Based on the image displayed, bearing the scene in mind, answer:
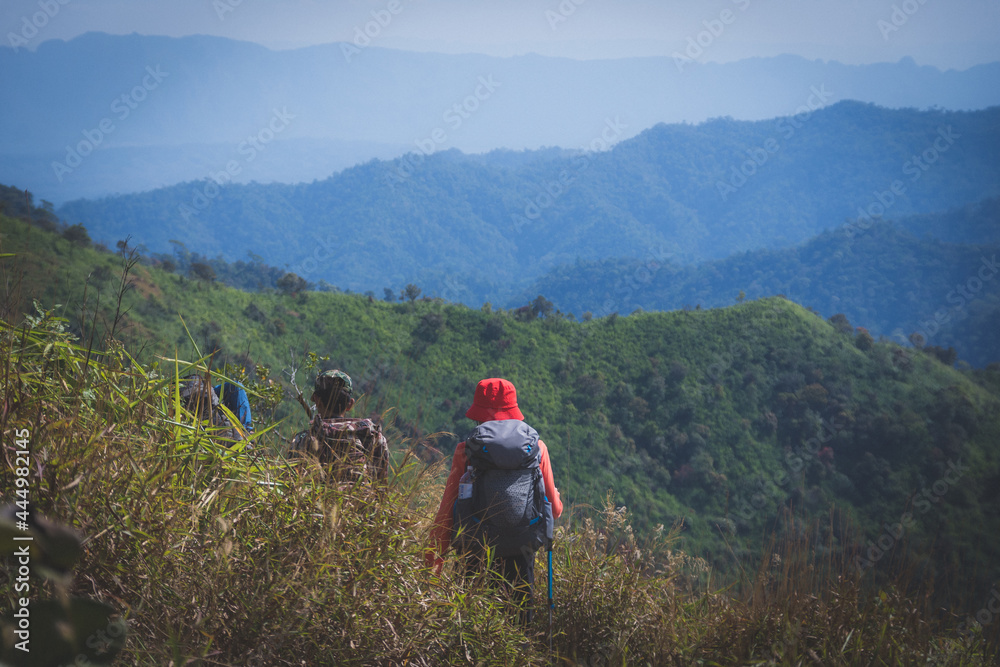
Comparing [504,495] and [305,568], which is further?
[504,495]

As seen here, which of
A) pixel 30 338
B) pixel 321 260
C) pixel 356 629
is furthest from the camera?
pixel 321 260

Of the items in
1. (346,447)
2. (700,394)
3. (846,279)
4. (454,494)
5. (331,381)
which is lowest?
(700,394)

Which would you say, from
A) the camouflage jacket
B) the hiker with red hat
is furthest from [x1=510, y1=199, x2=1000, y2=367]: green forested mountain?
the camouflage jacket

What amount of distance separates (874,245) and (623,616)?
151538 millimetres

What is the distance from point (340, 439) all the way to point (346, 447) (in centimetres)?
18

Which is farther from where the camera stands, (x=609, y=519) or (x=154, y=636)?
(x=609, y=519)

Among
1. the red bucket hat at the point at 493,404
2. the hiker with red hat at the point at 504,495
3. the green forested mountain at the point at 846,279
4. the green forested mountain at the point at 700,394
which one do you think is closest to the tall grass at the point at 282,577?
the hiker with red hat at the point at 504,495

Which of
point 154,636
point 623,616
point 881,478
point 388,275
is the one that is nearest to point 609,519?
point 623,616

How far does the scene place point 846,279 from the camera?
123375 millimetres

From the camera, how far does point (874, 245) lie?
126 m

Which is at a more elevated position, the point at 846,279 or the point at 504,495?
the point at 846,279

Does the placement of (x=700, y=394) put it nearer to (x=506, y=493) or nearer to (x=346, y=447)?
(x=506, y=493)

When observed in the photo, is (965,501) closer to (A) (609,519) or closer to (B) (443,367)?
(B) (443,367)

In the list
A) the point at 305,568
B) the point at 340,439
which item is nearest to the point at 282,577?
the point at 305,568
